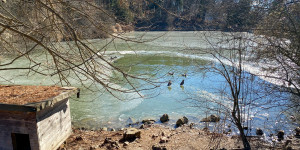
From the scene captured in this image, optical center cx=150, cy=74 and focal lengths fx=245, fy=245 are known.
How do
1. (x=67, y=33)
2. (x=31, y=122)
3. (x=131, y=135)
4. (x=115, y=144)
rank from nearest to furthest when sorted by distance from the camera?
1. (x=31, y=122)
2. (x=67, y=33)
3. (x=115, y=144)
4. (x=131, y=135)

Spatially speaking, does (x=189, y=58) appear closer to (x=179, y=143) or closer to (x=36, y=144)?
(x=179, y=143)

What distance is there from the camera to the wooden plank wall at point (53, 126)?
3.47 m

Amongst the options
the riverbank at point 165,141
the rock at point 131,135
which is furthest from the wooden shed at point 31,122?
the rock at point 131,135

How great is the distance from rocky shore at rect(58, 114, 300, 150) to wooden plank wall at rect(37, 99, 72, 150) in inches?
11.2

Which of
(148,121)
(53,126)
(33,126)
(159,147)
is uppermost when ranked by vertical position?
(33,126)

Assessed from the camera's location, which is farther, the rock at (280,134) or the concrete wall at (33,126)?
the rock at (280,134)

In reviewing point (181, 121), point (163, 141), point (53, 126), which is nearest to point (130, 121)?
point (181, 121)

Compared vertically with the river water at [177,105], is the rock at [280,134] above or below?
below

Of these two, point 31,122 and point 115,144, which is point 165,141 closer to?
A: point 115,144

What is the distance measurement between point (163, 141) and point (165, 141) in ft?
0.15

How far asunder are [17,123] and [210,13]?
4.10m

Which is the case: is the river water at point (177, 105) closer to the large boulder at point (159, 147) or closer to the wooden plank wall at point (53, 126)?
the wooden plank wall at point (53, 126)

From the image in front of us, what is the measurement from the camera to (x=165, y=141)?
514 centimetres

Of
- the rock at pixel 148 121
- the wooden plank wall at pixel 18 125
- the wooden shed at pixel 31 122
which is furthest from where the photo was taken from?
the rock at pixel 148 121
